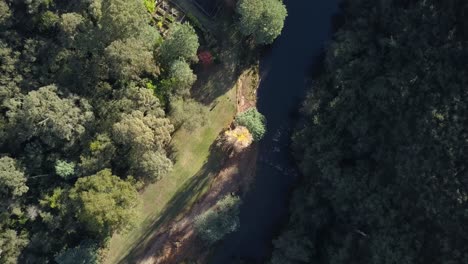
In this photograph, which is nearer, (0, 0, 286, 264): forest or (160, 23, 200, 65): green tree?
(0, 0, 286, 264): forest

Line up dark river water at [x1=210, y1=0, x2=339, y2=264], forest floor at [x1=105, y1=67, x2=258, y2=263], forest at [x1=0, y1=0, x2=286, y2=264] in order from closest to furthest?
forest at [x1=0, y1=0, x2=286, y2=264] → forest floor at [x1=105, y1=67, x2=258, y2=263] → dark river water at [x1=210, y1=0, x2=339, y2=264]

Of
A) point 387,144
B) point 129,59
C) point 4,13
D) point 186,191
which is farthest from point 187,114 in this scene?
point 387,144

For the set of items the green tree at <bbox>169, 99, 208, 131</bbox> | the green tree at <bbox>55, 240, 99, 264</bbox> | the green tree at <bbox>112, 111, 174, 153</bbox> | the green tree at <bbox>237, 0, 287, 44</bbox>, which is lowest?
the green tree at <bbox>55, 240, 99, 264</bbox>

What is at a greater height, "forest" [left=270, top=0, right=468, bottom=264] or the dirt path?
"forest" [left=270, top=0, right=468, bottom=264]

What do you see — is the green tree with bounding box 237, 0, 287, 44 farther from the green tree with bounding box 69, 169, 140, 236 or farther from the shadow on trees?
the green tree with bounding box 69, 169, 140, 236

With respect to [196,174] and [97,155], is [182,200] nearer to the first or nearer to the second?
[196,174]

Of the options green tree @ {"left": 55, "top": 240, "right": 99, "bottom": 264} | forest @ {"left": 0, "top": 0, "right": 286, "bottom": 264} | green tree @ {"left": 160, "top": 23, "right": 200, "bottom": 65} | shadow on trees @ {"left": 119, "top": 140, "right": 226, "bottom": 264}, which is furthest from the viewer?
shadow on trees @ {"left": 119, "top": 140, "right": 226, "bottom": 264}

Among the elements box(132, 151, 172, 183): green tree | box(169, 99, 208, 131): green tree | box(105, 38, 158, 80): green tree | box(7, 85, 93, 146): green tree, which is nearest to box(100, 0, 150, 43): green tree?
box(105, 38, 158, 80): green tree
